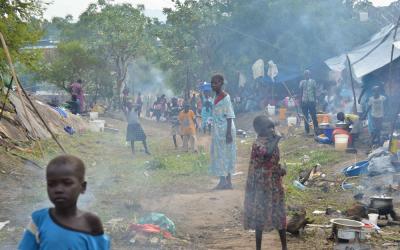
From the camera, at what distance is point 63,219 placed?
2.58 metres

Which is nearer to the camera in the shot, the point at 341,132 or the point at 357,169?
the point at 357,169

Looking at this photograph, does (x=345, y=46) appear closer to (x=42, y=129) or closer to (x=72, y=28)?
(x=42, y=129)

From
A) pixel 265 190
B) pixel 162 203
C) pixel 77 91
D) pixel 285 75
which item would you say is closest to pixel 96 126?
pixel 77 91

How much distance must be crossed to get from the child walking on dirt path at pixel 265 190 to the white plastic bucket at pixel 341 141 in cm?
714

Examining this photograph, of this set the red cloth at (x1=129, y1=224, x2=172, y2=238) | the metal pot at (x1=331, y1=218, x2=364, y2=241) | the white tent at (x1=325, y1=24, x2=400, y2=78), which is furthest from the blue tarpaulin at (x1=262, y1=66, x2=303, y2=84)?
the red cloth at (x1=129, y1=224, x2=172, y2=238)

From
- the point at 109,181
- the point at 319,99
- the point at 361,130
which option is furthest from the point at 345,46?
the point at 109,181

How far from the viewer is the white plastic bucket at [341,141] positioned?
11953mm

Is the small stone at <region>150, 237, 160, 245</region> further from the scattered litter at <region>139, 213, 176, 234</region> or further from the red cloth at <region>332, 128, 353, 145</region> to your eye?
the red cloth at <region>332, 128, 353, 145</region>

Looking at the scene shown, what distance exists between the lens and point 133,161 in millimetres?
12242

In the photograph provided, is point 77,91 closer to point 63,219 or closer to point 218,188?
point 218,188

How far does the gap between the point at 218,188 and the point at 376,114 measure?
202 inches

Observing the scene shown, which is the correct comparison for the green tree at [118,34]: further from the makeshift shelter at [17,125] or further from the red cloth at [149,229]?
the red cloth at [149,229]

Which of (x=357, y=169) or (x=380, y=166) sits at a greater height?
(x=380, y=166)

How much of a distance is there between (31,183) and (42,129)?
5161mm
